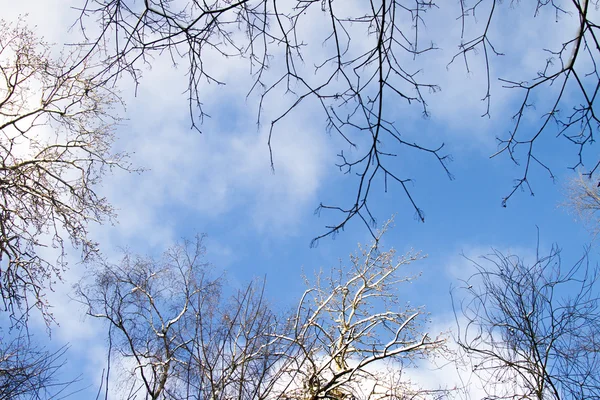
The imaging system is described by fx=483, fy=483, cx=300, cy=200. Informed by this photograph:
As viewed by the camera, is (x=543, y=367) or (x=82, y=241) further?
(x=82, y=241)

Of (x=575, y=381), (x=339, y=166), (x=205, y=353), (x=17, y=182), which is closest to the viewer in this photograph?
(x=339, y=166)

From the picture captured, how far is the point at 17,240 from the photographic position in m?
7.93

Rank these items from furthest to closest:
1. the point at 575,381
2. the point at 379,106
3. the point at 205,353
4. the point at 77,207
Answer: the point at 77,207 < the point at 575,381 < the point at 205,353 < the point at 379,106

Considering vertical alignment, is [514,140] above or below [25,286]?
below

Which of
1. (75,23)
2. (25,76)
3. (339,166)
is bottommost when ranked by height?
(339,166)

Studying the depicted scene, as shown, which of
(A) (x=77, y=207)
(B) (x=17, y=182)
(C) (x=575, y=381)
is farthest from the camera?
(A) (x=77, y=207)

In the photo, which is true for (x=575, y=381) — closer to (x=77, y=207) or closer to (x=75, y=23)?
(x=75, y=23)

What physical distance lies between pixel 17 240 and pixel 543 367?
7.78 meters

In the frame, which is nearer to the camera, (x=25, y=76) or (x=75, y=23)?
(x=75, y=23)

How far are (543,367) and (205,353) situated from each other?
3.30 m

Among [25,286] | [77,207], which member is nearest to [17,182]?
[77,207]

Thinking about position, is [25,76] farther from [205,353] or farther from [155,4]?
[155,4]

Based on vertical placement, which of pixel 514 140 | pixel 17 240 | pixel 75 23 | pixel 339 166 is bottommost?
pixel 339 166

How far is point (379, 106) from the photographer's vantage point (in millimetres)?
2139
